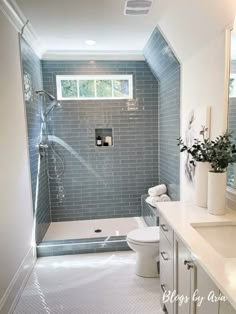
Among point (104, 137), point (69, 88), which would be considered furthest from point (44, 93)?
point (104, 137)

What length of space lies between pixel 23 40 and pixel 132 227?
288 centimetres

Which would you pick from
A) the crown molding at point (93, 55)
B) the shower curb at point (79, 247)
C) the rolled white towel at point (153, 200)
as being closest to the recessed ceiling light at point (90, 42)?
the crown molding at point (93, 55)

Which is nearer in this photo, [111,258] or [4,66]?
[4,66]

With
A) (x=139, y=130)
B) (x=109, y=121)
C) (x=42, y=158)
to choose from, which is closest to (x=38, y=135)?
(x=42, y=158)

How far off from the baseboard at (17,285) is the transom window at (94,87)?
234 centimetres

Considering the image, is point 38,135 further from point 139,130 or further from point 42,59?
point 139,130

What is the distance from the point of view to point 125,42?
3.32m

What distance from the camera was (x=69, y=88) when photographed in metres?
3.89

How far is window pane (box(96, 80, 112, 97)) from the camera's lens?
3.94 metres

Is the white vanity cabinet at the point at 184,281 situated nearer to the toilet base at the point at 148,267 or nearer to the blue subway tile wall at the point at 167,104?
the toilet base at the point at 148,267

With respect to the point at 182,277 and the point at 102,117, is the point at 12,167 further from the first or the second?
the point at 102,117

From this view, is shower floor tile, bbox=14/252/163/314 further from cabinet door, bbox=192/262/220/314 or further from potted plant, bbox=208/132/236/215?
potted plant, bbox=208/132/236/215

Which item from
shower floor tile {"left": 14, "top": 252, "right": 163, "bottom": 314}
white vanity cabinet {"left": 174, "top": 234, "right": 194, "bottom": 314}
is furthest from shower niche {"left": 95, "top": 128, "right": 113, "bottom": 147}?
white vanity cabinet {"left": 174, "top": 234, "right": 194, "bottom": 314}

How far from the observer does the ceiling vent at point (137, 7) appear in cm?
219
